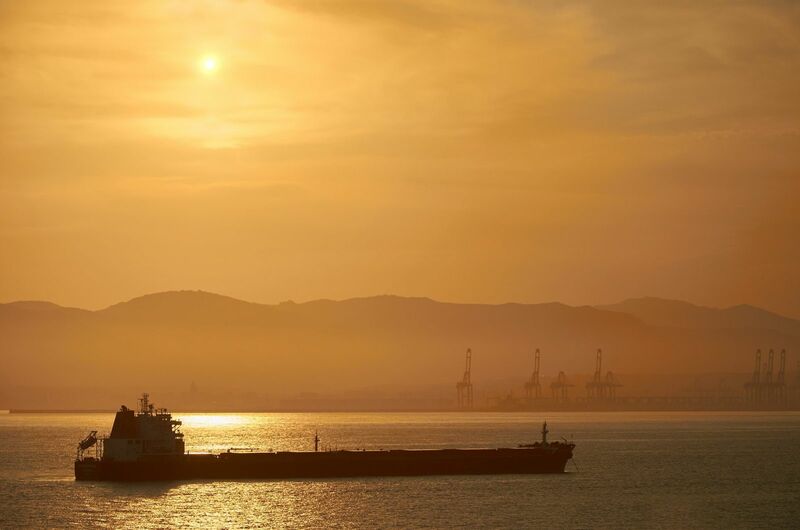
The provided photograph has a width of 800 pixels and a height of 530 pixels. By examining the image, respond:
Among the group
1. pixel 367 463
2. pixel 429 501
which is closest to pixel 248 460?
pixel 367 463

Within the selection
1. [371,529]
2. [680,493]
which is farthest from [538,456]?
[371,529]

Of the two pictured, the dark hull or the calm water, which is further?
the dark hull

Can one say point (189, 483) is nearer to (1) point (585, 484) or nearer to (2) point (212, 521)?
(2) point (212, 521)

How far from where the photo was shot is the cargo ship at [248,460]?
108 metres

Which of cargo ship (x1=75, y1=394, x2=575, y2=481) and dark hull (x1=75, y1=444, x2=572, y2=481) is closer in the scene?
cargo ship (x1=75, y1=394, x2=575, y2=481)

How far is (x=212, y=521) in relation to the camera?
84188 mm

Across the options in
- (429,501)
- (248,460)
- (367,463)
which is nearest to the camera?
(429,501)

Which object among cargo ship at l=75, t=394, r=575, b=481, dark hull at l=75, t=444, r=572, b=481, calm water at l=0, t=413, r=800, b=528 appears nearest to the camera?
calm water at l=0, t=413, r=800, b=528

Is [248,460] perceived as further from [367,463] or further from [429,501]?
[429,501]

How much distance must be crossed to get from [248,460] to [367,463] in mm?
11680

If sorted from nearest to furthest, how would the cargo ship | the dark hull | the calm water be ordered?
the calm water < the cargo ship < the dark hull

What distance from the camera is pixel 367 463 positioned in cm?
11750

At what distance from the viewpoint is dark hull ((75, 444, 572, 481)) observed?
113 meters

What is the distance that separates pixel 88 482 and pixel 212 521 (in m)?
29.5
